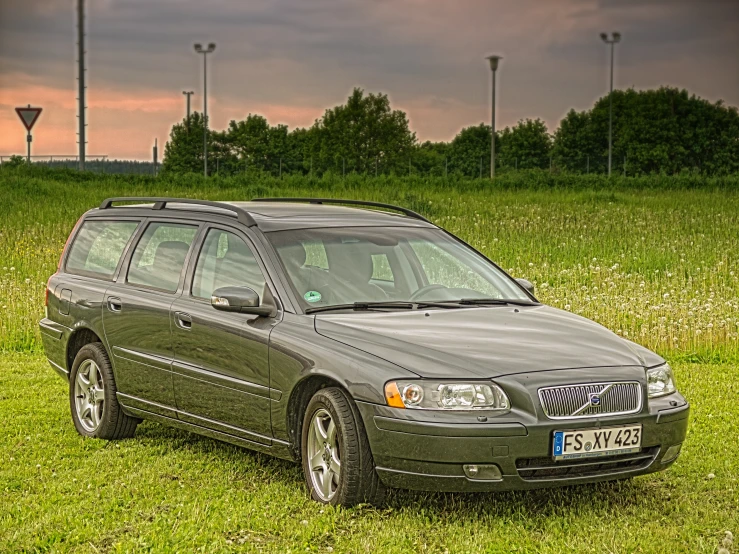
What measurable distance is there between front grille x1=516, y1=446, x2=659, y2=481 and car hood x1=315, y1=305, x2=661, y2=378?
46cm

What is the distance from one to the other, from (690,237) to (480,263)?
70.3ft

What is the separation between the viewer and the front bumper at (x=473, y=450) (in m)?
5.60

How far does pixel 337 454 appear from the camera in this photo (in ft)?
20.1

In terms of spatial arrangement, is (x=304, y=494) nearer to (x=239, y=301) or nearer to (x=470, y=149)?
(x=239, y=301)

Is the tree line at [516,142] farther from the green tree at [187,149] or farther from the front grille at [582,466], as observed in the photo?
the front grille at [582,466]

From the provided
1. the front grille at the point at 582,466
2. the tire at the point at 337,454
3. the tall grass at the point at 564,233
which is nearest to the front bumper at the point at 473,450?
the front grille at the point at 582,466

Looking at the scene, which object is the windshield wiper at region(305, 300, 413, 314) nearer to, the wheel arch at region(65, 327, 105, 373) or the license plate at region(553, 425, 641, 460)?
the license plate at region(553, 425, 641, 460)

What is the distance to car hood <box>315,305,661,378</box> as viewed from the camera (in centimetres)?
579

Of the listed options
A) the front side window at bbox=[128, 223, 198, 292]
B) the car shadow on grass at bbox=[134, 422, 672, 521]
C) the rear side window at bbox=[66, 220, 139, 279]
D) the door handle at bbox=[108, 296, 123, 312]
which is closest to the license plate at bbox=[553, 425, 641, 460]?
the car shadow on grass at bbox=[134, 422, 672, 521]

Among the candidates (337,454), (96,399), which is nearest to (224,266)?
(337,454)

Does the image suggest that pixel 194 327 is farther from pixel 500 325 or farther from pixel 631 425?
pixel 631 425

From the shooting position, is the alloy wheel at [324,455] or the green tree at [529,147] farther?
the green tree at [529,147]

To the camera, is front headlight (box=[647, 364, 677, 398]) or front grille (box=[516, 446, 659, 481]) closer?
front grille (box=[516, 446, 659, 481])

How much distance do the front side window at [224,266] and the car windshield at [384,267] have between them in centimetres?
22
